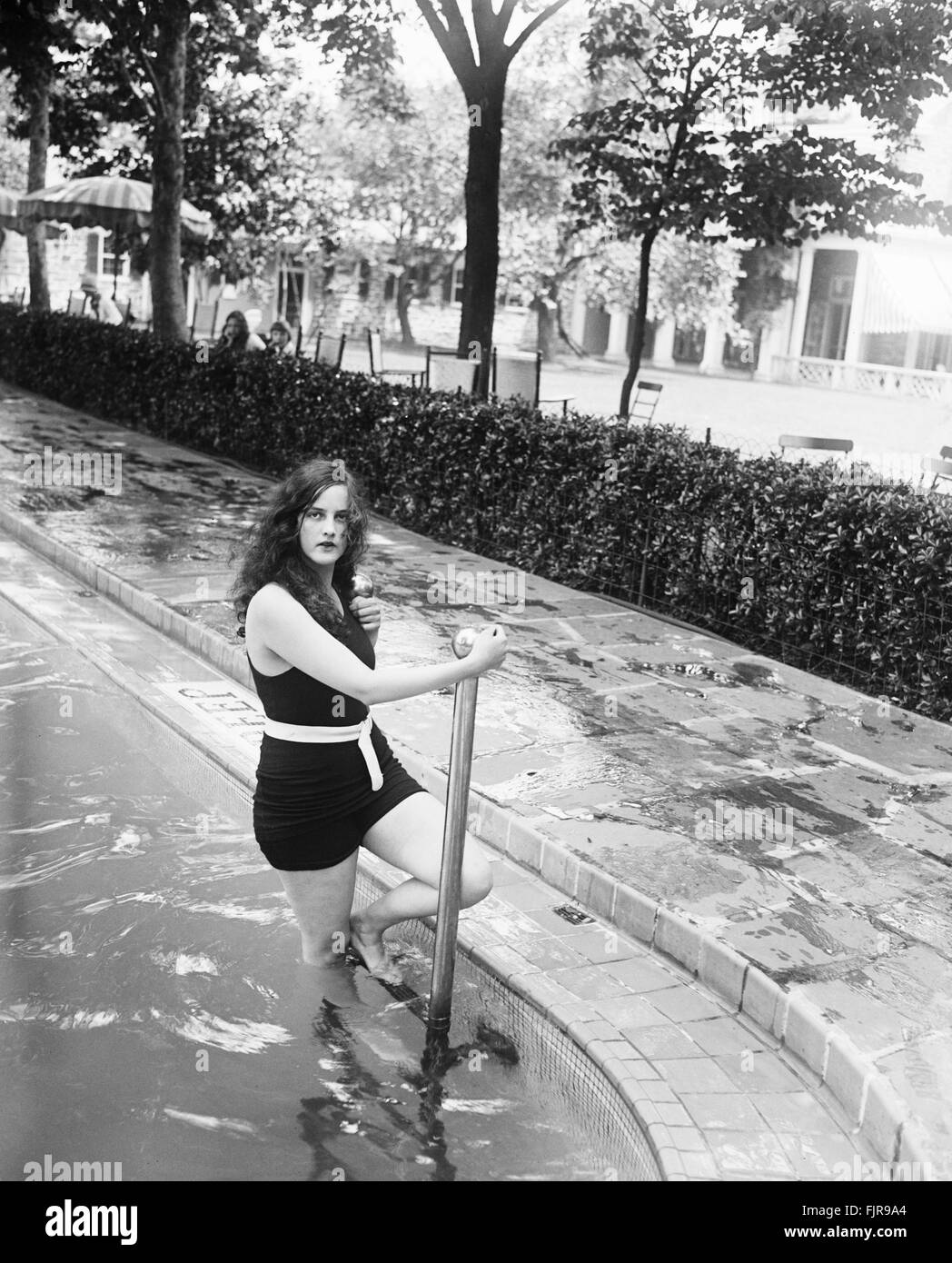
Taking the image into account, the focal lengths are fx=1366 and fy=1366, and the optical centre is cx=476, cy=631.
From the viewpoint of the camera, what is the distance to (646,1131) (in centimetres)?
360

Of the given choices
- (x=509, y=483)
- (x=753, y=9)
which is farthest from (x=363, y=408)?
(x=753, y=9)

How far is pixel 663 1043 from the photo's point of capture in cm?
406

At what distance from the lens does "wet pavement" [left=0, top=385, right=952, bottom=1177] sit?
14.3 ft

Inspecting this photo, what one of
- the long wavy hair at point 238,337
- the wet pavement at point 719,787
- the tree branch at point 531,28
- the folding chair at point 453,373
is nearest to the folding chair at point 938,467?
the wet pavement at point 719,787

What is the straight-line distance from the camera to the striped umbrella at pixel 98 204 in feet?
66.7

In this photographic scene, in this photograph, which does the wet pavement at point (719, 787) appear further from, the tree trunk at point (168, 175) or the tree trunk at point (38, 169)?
the tree trunk at point (38, 169)

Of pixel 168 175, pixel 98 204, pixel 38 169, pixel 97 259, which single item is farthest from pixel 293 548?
pixel 97 259

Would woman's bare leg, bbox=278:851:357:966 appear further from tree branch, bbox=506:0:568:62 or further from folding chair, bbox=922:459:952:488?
tree branch, bbox=506:0:568:62

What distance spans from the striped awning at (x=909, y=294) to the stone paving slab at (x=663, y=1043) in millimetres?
29653

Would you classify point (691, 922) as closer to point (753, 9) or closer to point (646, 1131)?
point (646, 1131)

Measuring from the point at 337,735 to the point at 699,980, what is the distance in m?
1.47
